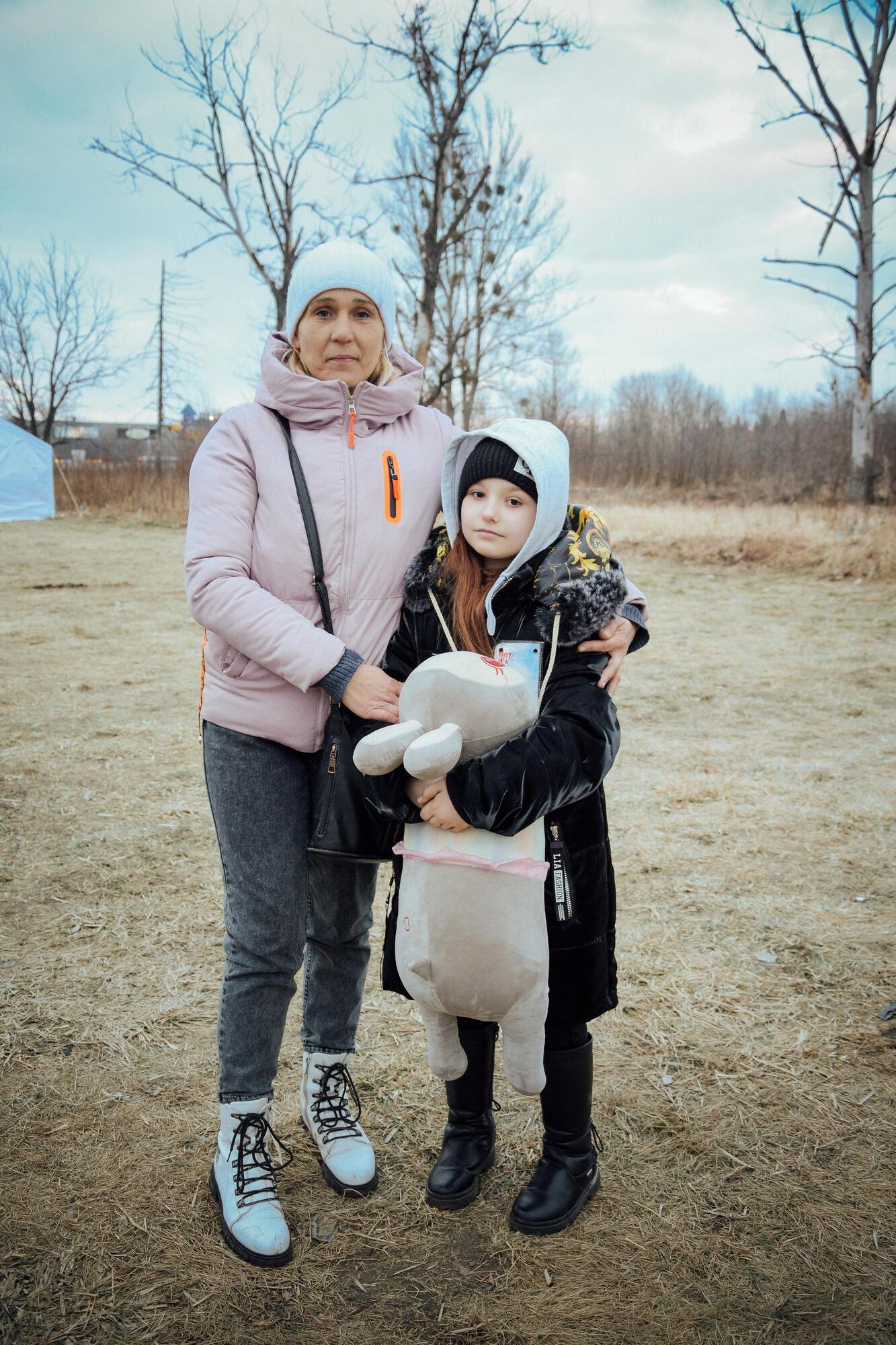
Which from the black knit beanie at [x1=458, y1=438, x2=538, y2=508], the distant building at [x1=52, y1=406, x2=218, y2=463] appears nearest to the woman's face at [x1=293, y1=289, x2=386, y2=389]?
the black knit beanie at [x1=458, y1=438, x2=538, y2=508]

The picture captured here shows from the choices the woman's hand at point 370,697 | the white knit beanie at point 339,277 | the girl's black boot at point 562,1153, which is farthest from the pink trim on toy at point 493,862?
the white knit beanie at point 339,277

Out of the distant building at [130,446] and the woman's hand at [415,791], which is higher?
the distant building at [130,446]

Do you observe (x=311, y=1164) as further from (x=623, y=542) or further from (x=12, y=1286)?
(x=623, y=542)

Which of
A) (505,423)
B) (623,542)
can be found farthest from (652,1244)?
(623,542)

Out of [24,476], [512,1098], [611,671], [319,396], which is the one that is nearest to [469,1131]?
[512,1098]

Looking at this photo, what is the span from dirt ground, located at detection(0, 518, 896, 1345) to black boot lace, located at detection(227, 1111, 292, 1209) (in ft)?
0.34

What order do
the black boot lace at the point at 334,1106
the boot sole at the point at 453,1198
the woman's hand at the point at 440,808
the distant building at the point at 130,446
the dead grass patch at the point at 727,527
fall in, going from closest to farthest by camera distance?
the woman's hand at the point at 440,808
the boot sole at the point at 453,1198
the black boot lace at the point at 334,1106
the dead grass patch at the point at 727,527
the distant building at the point at 130,446

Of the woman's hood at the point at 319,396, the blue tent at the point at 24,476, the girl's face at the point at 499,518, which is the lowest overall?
the girl's face at the point at 499,518

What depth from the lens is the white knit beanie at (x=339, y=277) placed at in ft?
6.07

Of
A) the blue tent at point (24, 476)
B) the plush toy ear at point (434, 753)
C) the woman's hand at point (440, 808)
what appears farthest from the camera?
the blue tent at point (24, 476)

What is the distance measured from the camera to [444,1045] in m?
1.78

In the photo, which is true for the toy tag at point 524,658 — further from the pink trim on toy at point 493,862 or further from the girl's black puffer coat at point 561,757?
the pink trim on toy at point 493,862

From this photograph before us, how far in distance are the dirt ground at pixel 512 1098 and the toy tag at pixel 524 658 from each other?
1187 mm

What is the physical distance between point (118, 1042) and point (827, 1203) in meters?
1.84
